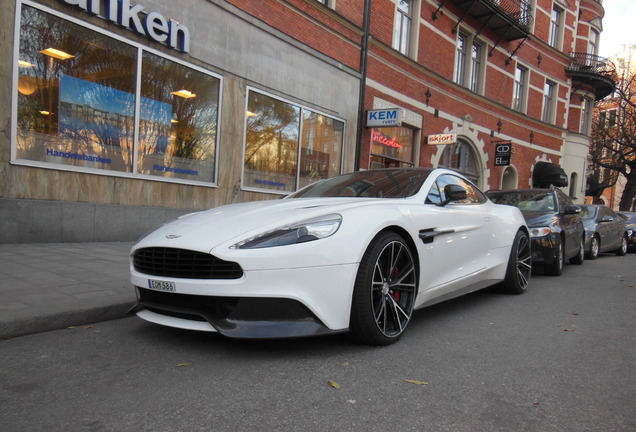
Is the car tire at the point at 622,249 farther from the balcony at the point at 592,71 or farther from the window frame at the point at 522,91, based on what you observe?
the balcony at the point at 592,71

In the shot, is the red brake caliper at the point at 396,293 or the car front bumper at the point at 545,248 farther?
the car front bumper at the point at 545,248

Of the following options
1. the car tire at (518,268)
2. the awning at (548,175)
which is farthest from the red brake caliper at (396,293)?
the awning at (548,175)

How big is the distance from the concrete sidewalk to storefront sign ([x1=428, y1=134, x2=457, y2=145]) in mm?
11320

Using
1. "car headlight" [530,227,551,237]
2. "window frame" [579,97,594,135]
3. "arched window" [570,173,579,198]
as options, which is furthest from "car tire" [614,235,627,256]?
"window frame" [579,97,594,135]

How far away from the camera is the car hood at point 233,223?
2.92 metres

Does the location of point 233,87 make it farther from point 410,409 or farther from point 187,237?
point 410,409

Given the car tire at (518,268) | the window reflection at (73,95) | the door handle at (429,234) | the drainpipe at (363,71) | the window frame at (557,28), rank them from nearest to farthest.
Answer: the door handle at (429,234) → the car tire at (518,268) → the window reflection at (73,95) → the drainpipe at (363,71) → the window frame at (557,28)

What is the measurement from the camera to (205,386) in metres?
2.47

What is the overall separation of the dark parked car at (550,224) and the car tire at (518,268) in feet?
4.54

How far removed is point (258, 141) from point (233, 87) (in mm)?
1366

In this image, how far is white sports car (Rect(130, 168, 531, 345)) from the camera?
8.97 ft

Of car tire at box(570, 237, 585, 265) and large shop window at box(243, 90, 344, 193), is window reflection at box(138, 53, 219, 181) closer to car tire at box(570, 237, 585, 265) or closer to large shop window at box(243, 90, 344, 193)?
large shop window at box(243, 90, 344, 193)

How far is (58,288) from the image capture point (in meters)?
4.22

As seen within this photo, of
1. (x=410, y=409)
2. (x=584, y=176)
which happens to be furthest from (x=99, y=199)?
(x=584, y=176)
